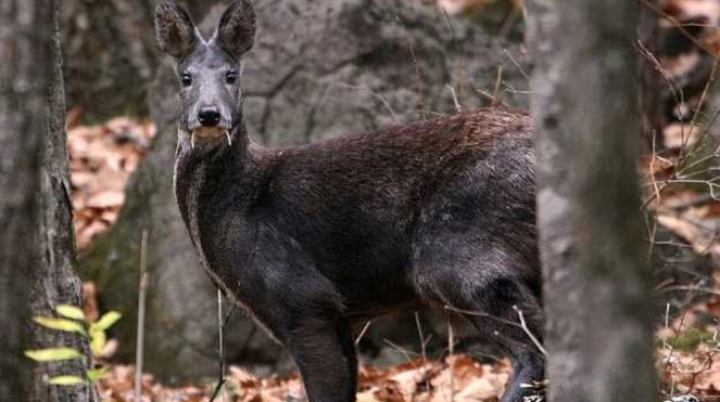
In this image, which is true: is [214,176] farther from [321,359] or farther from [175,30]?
[321,359]

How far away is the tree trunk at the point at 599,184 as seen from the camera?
3717 mm

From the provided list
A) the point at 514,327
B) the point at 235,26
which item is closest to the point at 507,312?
the point at 514,327

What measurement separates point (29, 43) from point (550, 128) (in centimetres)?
190

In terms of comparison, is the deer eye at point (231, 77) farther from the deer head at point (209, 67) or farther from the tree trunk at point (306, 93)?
the tree trunk at point (306, 93)

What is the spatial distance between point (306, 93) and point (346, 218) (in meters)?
3.34

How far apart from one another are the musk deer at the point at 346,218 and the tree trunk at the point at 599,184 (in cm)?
294

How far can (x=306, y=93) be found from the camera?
11.0 meters

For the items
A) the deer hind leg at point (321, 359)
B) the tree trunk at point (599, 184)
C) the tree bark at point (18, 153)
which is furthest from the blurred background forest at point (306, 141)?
the tree trunk at point (599, 184)

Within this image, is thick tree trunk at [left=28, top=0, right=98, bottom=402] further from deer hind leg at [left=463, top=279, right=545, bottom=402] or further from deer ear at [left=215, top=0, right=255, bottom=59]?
deer hind leg at [left=463, top=279, right=545, bottom=402]

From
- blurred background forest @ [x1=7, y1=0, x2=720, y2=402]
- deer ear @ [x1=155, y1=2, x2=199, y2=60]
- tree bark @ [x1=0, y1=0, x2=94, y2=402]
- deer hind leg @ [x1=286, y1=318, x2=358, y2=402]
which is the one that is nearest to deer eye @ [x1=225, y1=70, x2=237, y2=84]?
deer ear @ [x1=155, y1=2, x2=199, y2=60]

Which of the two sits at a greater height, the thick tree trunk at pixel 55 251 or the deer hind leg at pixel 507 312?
the thick tree trunk at pixel 55 251

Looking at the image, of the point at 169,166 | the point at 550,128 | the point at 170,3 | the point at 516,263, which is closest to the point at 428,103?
the point at 169,166

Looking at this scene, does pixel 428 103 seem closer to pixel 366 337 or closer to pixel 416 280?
pixel 366 337

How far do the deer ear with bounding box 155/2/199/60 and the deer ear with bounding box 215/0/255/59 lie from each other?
16cm
